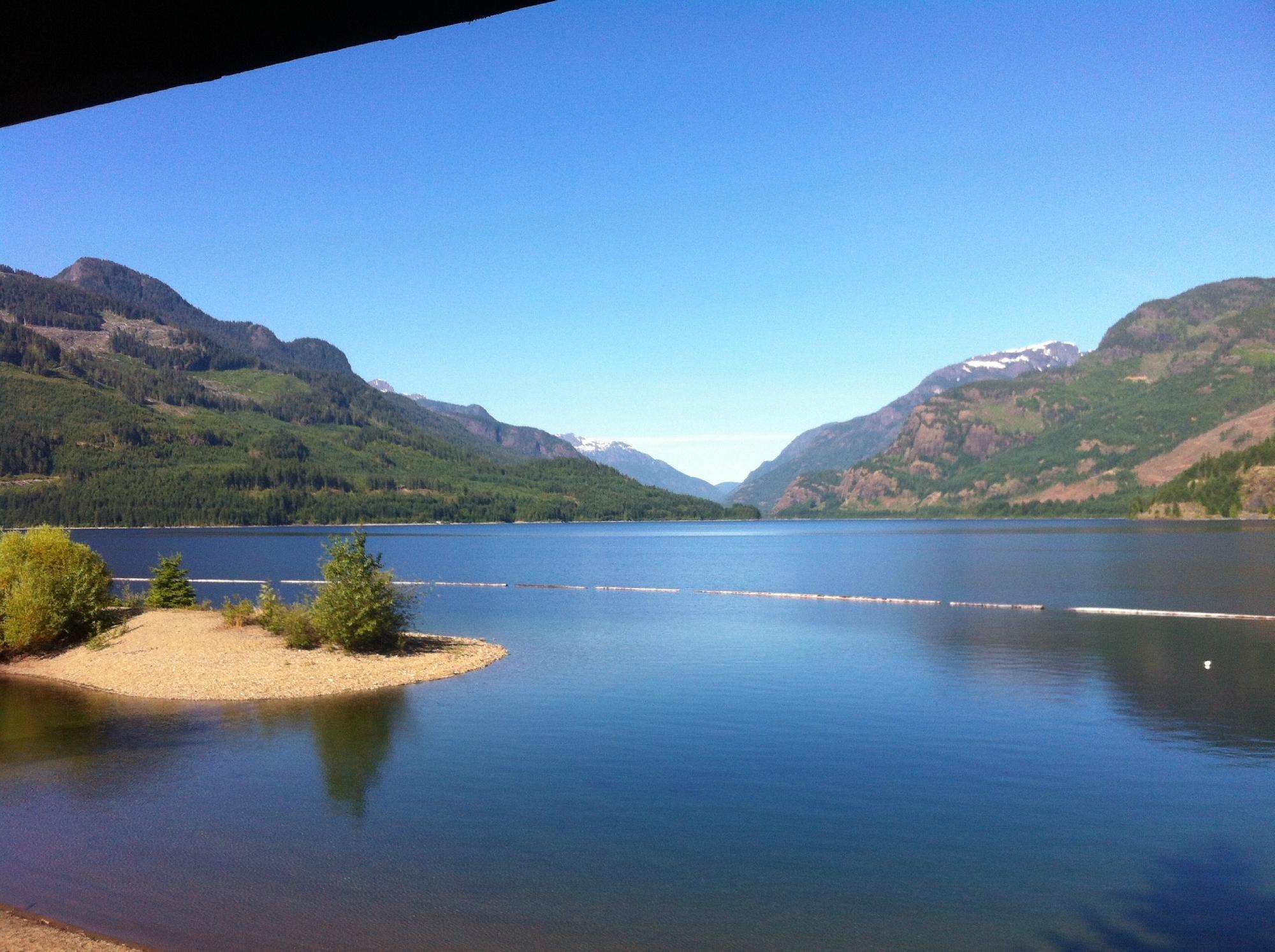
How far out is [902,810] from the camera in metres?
21.9

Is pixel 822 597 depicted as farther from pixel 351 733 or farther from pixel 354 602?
pixel 351 733

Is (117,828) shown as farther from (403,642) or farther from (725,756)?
(403,642)

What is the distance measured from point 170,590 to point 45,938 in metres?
40.8

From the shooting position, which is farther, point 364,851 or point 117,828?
point 117,828

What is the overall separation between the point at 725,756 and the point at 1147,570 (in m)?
88.8

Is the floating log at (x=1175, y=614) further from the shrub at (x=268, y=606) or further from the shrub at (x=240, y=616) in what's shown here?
the shrub at (x=240, y=616)

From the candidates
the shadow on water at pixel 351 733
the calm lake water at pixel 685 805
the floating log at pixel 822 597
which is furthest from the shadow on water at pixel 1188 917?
the floating log at pixel 822 597

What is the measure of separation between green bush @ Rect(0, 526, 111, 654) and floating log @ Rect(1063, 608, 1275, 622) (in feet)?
201

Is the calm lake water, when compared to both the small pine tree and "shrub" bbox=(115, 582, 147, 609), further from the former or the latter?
the small pine tree

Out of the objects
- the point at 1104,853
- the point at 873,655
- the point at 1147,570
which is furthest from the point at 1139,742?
the point at 1147,570

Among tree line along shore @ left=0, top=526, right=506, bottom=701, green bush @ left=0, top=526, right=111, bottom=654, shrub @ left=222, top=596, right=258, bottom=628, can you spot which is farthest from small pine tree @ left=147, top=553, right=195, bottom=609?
shrub @ left=222, top=596, right=258, bottom=628

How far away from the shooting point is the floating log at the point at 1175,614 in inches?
2254

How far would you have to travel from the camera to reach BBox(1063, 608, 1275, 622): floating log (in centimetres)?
5725

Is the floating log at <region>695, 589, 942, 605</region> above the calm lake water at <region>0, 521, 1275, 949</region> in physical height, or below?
above
